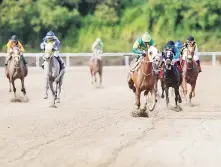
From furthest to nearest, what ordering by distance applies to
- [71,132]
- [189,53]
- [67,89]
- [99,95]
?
[67,89] < [99,95] < [189,53] < [71,132]

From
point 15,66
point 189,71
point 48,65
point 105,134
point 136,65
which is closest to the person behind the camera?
point 105,134

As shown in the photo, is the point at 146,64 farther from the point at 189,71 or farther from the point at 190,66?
the point at 189,71

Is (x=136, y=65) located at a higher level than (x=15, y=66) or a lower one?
higher

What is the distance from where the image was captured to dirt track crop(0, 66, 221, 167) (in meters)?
10.7

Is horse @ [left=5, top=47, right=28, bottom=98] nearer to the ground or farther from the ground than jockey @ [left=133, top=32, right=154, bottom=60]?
nearer to the ground

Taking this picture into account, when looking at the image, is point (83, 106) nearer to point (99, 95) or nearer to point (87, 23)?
point (99, 95)

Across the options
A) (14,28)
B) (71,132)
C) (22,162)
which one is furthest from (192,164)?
(14,28)

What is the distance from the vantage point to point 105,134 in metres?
13.5

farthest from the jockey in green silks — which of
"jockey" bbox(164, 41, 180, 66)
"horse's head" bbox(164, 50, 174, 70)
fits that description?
"jockey" bbox(164, 41, 180, 66)

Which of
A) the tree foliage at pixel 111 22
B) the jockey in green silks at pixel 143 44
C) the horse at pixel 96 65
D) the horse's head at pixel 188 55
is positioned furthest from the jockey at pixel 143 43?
the tree foliage at pixel 111 22

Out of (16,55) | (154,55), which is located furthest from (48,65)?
(154,55)

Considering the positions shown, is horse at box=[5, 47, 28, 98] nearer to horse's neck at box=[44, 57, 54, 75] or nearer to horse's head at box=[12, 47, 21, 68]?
A: horse's head at box=[12, 47, 21, 68]

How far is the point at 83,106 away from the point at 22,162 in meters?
9.90

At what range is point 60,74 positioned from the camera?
20.2 m
